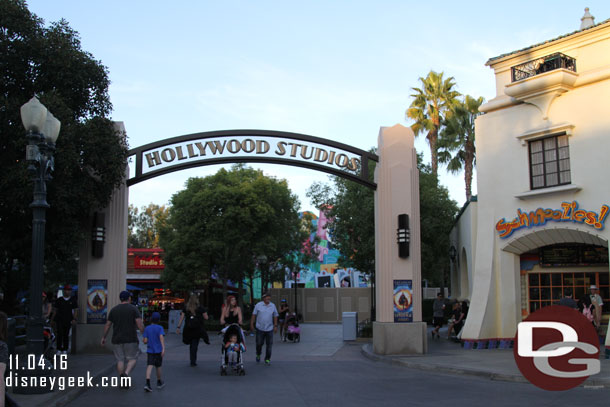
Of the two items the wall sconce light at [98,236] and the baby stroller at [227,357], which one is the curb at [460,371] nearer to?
the baby stroller at [227,357]

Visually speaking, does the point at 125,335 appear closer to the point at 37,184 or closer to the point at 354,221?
the point at 37,184

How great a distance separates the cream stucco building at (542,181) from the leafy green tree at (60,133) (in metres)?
10.9

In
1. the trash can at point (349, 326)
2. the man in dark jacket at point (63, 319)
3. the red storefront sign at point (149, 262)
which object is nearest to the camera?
the man in dark jacket at point (63, 319)

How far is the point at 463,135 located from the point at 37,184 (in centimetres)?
2782

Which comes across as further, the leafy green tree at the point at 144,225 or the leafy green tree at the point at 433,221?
the leafy green tree at the point at 144,225

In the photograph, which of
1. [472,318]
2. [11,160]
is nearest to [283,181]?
[472,318]

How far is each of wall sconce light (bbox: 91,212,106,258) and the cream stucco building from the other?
10715 millimetres

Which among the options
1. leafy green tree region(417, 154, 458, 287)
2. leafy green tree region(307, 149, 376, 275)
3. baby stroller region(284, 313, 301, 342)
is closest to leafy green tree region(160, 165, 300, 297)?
leafy green tree region(307, 149, 376, 275)

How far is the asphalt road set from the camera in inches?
390

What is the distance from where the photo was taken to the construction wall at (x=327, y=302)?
41.2 metres

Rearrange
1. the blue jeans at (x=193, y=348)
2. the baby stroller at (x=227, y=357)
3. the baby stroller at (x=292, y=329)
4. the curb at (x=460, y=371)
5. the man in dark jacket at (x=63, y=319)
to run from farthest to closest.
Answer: the baby stroller at (x=292, y=329) < the man in dark jacket at (x=63, y=319) < the blue jeans at (x=193, y=348) < the baby stroller at (x=227, y=357) < the curb at (x=460, y=371)

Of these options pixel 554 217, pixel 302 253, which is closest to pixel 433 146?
pixel 302 253

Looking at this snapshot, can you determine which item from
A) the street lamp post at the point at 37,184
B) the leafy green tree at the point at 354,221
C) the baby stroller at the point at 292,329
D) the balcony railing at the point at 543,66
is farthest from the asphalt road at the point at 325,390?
the leafy green tree at the point at 354,221

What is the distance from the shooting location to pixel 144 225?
2677 inches
